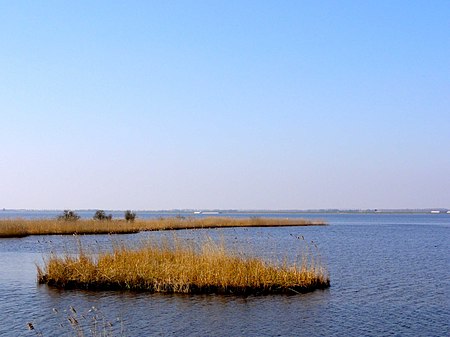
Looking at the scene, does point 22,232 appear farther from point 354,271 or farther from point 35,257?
point 354,271

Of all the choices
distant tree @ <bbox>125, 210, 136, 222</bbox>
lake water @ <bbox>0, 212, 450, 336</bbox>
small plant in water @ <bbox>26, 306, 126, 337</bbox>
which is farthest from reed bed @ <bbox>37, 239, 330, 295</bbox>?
distant tree @ <bbox>125, 210, 136, 222</bbox>

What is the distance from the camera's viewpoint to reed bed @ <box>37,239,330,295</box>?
18109mm

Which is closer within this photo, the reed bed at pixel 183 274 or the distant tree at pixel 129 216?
the reed bed at pixel 183 274

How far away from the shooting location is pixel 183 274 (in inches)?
720

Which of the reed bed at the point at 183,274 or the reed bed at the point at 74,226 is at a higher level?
the reed bed at the point at 74,226

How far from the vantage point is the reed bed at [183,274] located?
59.4 ft

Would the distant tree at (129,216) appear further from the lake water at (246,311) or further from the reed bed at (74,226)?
the lake water at (246,311)

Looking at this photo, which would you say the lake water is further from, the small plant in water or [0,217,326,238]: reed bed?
[0,217,326,238]: reed bed

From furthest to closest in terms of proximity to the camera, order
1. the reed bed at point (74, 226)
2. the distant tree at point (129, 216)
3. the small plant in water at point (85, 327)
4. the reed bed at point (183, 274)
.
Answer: the distant tree at point (129, 216), the reed bed at point (74, 226), the reed bed at point (183, 274), the small plant in water at point (85, 327)

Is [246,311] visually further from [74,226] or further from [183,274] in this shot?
[74,226]

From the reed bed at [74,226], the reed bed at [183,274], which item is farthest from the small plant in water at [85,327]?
the reed bed at [74,226]

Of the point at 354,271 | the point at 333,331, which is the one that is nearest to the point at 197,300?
the point at 333,331

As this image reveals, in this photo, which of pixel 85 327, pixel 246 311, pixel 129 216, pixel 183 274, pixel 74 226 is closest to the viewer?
pixel 85 327

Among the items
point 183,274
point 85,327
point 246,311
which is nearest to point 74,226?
point 183,274
